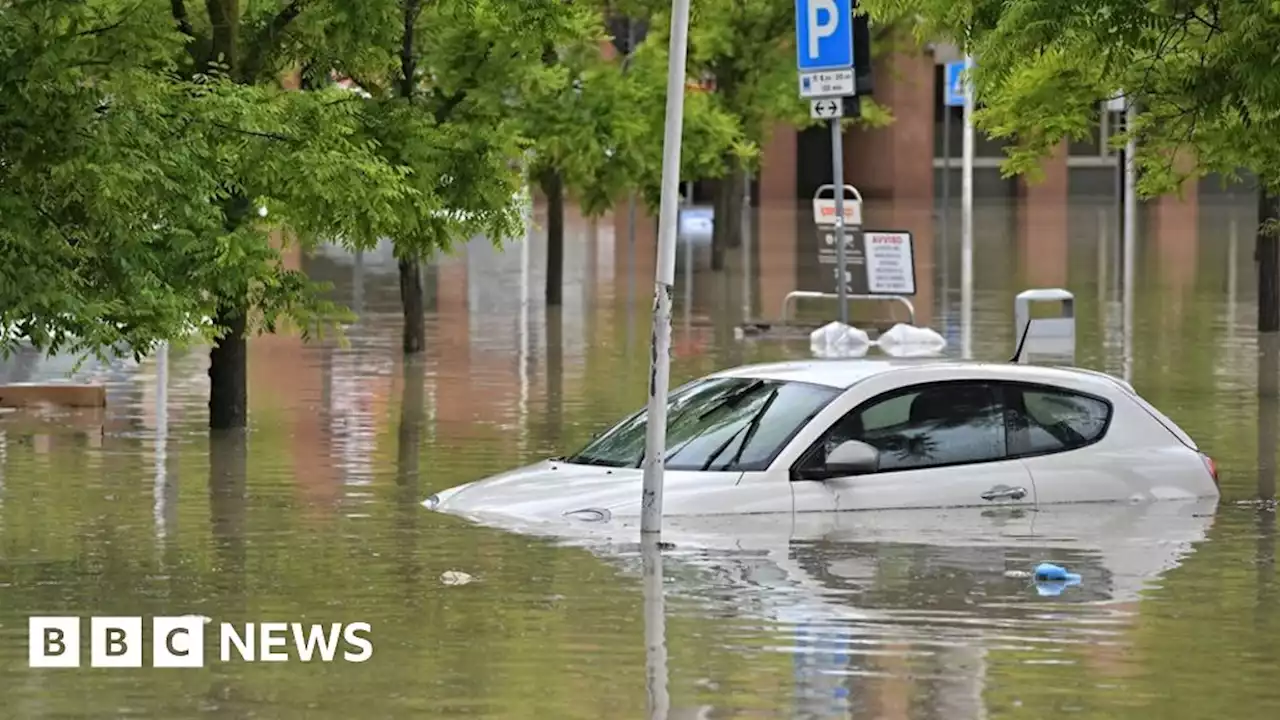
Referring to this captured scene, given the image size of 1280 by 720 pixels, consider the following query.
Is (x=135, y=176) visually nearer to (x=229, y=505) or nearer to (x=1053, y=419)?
(x=229, y=505)

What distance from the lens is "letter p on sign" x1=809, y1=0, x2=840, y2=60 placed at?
2950 cm

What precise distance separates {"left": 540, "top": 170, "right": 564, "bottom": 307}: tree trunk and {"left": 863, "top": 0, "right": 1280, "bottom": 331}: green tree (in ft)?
54.1

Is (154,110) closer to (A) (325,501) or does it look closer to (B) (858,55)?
(A) (325,501)

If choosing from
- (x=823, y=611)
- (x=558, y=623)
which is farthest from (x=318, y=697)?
(x=823, y=611)

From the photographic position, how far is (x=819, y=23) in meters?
29.8

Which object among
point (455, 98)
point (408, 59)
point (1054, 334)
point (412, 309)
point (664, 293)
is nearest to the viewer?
point (664, 293)

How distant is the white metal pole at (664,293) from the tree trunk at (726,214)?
99.3 feet

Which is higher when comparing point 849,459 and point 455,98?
point 455,98

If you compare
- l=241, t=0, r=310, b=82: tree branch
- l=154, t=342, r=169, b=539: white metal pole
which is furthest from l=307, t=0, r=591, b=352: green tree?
l=154, t=342, r=169, b=539: white metal pole

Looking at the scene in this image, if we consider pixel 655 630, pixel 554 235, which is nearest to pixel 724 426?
pixel 655 630

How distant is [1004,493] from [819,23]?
52.8 ft

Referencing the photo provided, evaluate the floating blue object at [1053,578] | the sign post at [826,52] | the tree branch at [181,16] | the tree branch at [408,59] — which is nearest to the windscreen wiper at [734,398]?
the floating blue object at [1053,578]

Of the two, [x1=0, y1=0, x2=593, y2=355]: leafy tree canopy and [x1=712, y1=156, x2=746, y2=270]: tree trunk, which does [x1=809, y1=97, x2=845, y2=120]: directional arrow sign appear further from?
[x1=712, y1=156, x2=746, y2=270]: tree trunk

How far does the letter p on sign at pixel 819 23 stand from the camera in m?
29.5
